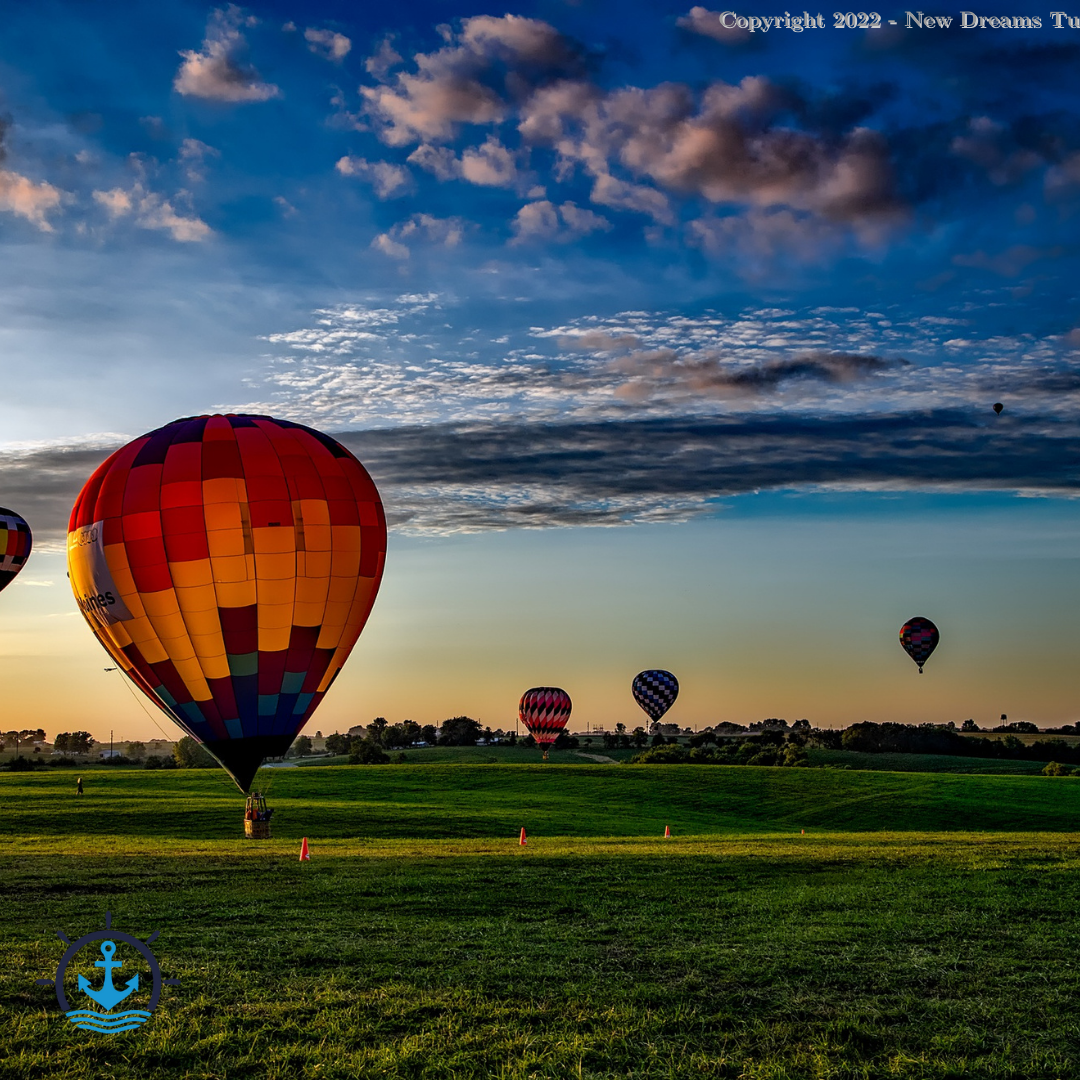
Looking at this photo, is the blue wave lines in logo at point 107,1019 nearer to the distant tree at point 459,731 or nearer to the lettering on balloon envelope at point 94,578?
the lettering on balloon envelope at point 94,578

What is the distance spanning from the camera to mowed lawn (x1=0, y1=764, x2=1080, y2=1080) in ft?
36.0

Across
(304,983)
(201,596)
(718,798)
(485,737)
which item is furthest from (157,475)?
(485,737)

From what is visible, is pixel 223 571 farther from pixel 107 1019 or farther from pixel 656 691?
pixel 656 691

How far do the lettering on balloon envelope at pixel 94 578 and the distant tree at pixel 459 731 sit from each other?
12038cm

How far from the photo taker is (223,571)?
87.6ft

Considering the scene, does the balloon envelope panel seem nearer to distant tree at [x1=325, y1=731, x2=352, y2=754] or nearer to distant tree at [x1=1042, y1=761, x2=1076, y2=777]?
distant tree at [x1=1042, y1=761, x2=1076, y2=777]

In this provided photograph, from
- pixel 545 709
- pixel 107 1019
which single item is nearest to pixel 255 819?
pixel 107 1019

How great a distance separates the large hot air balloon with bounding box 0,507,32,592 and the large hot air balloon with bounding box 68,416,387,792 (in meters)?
34.6

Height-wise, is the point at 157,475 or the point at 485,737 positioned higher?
the point at 157,475

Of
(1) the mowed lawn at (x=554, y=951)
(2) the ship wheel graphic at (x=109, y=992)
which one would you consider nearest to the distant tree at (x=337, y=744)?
(1) the mowed lawn at (x=554, y=951)

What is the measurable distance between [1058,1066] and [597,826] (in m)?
36.9

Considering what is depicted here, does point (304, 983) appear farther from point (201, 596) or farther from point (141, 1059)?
point (201, 596)

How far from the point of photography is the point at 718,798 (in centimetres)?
6341

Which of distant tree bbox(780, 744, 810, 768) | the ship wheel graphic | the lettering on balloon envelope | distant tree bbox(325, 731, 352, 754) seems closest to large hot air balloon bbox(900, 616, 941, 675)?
distant tree bbox(780, 744, 810, 768)
